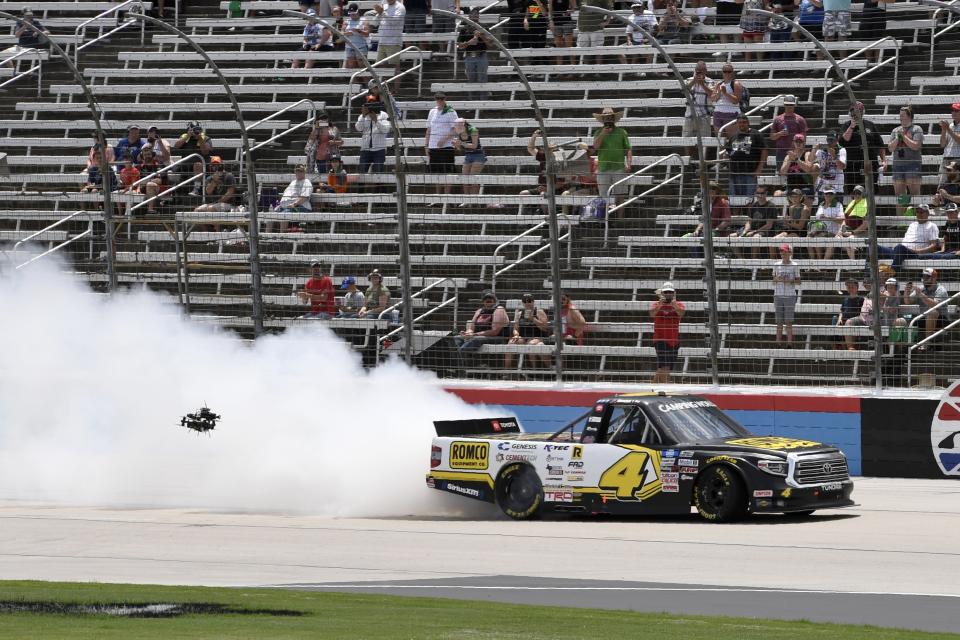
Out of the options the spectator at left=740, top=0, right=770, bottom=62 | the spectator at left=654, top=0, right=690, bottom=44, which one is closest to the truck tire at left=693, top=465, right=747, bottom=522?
the spectator at left=740, top=0, right=770, bottom=62

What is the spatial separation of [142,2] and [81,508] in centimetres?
1747

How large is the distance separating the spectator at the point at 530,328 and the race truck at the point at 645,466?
4.01m

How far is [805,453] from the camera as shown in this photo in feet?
50.4

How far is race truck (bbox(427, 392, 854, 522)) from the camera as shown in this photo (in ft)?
50.1

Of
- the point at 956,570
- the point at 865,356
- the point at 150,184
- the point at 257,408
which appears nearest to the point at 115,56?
the point at 150,184

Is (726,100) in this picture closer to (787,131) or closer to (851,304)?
(787,131)

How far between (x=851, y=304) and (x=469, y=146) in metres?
6.64

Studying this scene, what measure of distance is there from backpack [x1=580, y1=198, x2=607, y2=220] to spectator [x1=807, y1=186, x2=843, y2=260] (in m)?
2.87

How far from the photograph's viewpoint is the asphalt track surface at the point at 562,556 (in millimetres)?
11383

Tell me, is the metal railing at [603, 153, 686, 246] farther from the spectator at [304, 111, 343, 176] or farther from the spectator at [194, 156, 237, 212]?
the spectator at [194, 156, 237, 212]

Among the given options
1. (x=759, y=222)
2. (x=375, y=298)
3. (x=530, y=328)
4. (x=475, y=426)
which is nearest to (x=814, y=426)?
(x=759, y=222)

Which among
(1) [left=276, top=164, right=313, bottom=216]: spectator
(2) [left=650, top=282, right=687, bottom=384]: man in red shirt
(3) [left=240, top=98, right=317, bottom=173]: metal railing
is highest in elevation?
(3) [left=240, top=98, right=317, bottom=173]: metal railing

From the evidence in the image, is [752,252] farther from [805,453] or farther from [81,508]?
[81,508]

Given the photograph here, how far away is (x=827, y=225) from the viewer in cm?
1998
